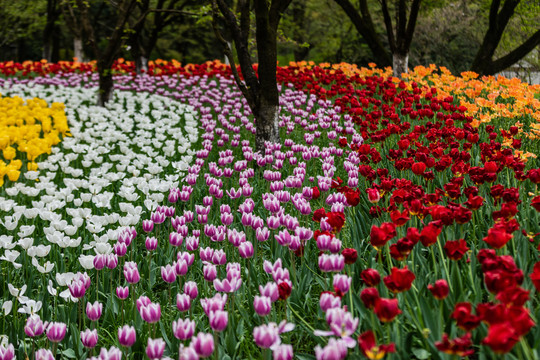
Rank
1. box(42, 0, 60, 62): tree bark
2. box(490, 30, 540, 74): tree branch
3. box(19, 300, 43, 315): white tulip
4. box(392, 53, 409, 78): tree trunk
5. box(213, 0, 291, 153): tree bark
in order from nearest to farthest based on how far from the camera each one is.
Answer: box(19, 300, 43, 315): white tulip → box(213, 0, 291, 153): tree bark → box(392, 53, 409, 78): tree trunk → box(490, 30, 540, 74): tree branch → box(42, 0, 60, 62): tree bark

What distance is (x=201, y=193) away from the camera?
521cm

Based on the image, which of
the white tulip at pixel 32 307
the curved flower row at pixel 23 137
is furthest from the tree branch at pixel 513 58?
the white tulip at pixel 32 307

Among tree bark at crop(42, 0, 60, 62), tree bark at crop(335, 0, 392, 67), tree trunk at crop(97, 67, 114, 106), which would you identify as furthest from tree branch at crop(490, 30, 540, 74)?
tree bark at crop(42, 0, 60, 62)

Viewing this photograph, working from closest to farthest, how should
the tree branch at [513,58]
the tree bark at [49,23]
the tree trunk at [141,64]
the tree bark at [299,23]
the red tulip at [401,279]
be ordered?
the red tulip at [401,279] < the tree branch at [513,58] < the tree trunk at [141,64] < the tree bark at [49,23] < the tree bark at [299,23]

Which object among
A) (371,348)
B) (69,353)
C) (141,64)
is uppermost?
(141,64)

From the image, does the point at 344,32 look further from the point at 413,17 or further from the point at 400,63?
the point at 413,17

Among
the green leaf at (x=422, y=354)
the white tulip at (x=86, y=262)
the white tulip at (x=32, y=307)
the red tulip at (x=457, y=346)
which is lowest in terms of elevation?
the white tulip at (x=32, y=307)

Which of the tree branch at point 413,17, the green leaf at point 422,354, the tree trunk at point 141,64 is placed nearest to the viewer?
the green leaf at point 422,354

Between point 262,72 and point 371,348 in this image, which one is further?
point 262,72

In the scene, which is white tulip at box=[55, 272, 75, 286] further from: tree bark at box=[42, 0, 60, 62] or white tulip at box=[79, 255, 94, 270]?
tree bark at box=[42, 0, 60, 62]

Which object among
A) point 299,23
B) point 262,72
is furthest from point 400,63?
point 299,23

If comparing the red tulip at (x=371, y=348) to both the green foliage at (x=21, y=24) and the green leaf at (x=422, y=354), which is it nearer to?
the green leaf at (x=422, y=354)

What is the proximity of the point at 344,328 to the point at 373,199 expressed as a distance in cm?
139

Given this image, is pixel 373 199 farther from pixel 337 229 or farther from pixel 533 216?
pixel 533 216
